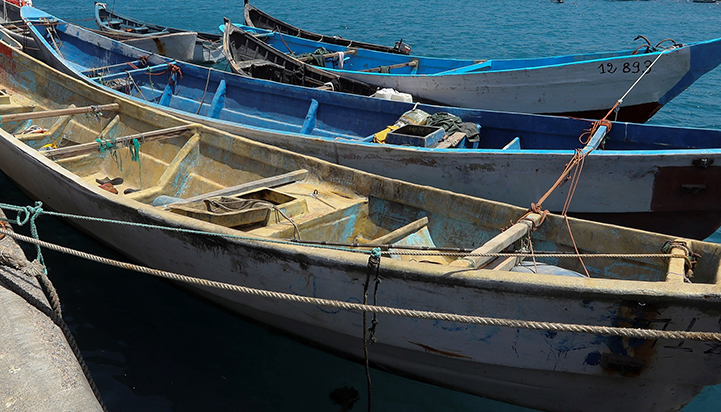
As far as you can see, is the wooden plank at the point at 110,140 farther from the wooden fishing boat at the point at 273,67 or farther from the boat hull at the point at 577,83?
the boat hull at the point at 577,83

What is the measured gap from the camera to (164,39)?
15180 millimetres

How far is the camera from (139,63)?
1049 cm

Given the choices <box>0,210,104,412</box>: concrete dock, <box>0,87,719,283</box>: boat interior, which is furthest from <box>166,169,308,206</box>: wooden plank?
<box>0,210,104,412</box>: concrete dock

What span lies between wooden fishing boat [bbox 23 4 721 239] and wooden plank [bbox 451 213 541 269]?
1.50 metres

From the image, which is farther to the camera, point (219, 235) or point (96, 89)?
point (96, 89)

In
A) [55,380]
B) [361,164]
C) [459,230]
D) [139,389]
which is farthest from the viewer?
[361,164]

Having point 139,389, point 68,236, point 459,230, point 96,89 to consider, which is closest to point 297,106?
point 96,89

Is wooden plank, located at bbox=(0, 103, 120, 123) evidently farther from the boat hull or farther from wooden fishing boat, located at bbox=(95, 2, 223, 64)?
wooden fishing boat, located at bbox=(95, 2, 223, 64)

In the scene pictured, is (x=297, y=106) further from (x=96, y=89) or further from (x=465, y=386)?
(x=465, y=386)

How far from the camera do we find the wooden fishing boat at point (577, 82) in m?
8.05

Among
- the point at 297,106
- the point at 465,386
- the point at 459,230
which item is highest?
the point at 297,106

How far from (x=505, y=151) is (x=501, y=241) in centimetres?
200

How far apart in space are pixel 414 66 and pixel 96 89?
21.1 feet

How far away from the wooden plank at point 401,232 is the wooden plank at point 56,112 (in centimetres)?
510
